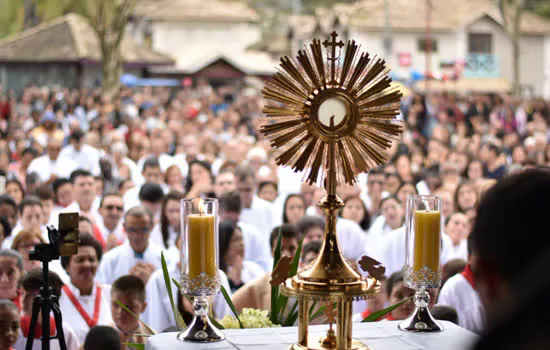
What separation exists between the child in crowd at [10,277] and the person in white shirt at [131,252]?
1.12m

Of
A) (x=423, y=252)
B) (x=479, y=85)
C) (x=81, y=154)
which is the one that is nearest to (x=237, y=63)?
(x=479, y=85)

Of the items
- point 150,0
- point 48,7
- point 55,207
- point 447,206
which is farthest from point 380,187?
point 150,0

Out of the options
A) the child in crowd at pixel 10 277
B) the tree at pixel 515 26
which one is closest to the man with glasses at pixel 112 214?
the child in crowd at pixel 10 277

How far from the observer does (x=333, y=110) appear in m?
2.79

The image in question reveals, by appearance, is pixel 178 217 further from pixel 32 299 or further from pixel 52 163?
pixel 52 163

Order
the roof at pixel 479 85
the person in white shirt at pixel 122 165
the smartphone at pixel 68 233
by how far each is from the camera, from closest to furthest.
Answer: the smartphone at pixel 68 233 < the person in white shirt at pixel 122 165 < the roof at pixel 479 85

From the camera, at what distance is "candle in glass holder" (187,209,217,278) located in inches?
117

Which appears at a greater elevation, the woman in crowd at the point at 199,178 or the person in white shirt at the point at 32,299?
the woman in crowd at the point at 199,178

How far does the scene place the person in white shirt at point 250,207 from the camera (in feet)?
31.8

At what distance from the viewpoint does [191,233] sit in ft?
9.80

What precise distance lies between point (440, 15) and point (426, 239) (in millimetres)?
51271

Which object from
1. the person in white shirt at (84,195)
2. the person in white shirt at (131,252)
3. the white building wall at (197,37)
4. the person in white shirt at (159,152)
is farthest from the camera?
the white building wall at (197,37)

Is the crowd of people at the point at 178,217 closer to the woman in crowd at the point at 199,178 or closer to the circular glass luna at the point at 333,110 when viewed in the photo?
the woman in crowd at the point at 199,178

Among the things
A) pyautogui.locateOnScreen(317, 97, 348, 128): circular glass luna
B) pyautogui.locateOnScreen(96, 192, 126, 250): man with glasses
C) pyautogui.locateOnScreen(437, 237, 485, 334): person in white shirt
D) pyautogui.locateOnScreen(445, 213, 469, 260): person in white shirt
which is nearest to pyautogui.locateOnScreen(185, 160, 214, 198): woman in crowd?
pyautogui.locateOnScreen(96, 192, 126, 250): man with glasses
